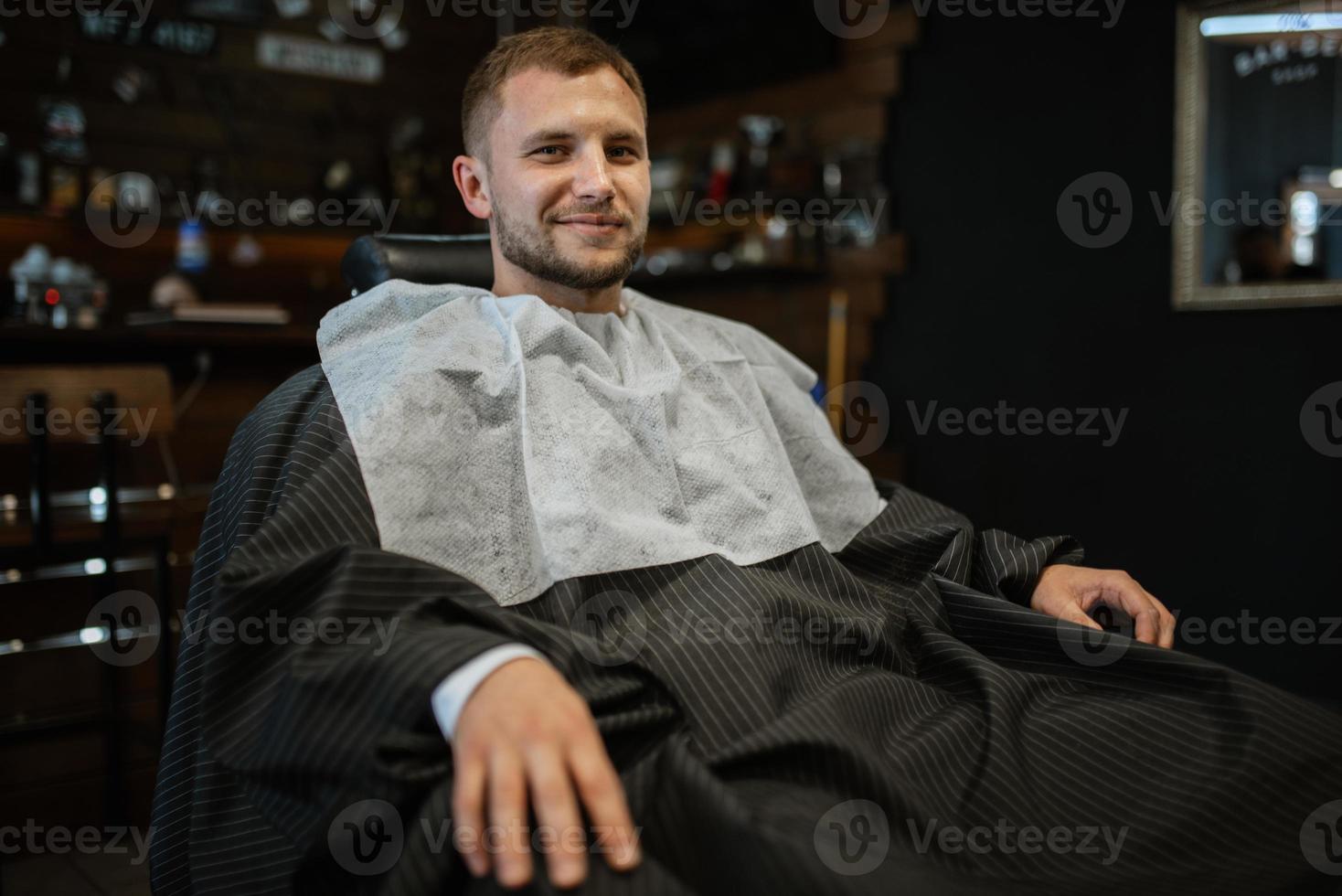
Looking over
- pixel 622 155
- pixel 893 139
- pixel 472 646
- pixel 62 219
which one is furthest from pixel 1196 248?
pixel 62 219

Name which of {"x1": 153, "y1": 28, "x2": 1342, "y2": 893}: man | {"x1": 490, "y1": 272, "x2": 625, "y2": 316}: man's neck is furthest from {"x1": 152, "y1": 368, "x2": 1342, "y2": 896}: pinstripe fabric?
{"x1": 490, "y1": 272, "x2": 625, "y2": 316}: man's neck

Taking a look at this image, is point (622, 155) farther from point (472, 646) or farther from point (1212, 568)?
point (1212, 568)

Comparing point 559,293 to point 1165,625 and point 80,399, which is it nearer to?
point 1165,625

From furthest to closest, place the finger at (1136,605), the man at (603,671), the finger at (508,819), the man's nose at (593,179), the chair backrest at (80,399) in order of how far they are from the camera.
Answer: the chair backrest at (80,399), the man's nose at (593,179), the finger at (1136,605), the man at (603,671), the finger at (508,819)

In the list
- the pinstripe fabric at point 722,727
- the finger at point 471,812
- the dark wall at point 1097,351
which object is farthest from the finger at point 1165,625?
the dark wall at point 1097,351

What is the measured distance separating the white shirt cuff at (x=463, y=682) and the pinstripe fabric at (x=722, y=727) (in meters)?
0.01

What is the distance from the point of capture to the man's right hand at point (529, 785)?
2.77 ft

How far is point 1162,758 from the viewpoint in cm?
121

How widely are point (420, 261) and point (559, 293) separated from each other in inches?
12.1

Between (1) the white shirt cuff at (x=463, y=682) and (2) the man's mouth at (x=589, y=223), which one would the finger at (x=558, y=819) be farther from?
(2) the man's mouth at (x=589, y=223)

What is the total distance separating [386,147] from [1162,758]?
189 inches

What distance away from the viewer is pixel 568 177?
61.7 inches

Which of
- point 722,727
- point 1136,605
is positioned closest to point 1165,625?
point 1136,605

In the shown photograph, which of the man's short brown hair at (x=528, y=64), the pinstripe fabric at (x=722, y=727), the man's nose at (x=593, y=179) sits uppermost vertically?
the man's short brown hair at (x=528, y=64)
